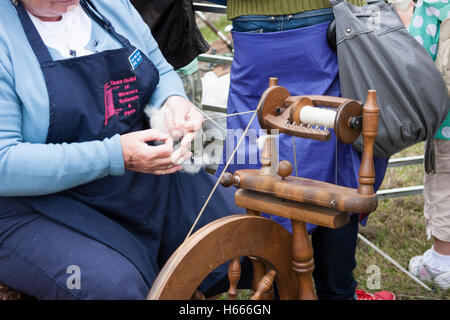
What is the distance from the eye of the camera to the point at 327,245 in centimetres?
207

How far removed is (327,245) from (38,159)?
1166 mm

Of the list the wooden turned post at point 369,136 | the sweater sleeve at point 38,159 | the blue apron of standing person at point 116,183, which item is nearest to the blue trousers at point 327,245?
the blue apron of standing person at point 116,183

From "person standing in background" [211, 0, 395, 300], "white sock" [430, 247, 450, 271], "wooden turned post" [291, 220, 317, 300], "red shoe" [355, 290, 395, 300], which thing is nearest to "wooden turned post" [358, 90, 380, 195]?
"wooden turned post" [291, 220, 317, 300]

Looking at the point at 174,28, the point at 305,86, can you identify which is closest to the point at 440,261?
the point at 305,86

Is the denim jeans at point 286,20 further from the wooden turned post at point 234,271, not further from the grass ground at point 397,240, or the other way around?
the grass ground at point 397,240

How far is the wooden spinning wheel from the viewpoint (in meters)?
1.28

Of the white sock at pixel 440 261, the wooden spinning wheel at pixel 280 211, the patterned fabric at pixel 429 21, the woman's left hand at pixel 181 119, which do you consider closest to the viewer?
the wooden spinning wheel at pixel 280 211

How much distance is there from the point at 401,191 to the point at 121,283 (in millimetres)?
2404

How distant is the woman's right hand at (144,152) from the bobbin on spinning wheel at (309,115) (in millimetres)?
285

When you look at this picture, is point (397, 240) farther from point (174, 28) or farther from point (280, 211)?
point (280, 211)

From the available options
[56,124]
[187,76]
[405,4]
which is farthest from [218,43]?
[56,124]

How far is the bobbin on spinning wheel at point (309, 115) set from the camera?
1.36 meters

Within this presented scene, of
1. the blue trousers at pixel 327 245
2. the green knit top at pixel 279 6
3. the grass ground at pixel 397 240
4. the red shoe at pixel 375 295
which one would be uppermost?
the green knit top at pixel 279 6

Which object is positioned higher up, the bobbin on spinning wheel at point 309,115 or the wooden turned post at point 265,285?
the bobbin on spinning wheel at point 309,115
